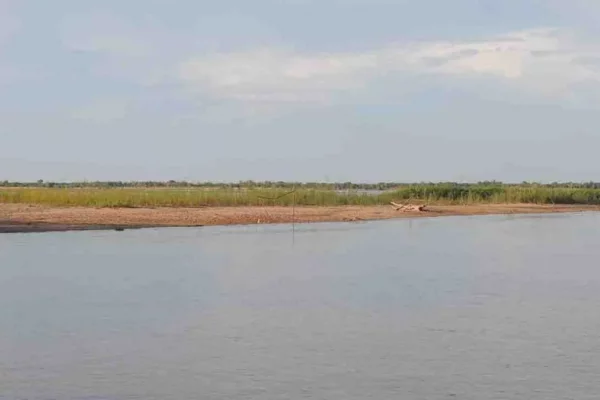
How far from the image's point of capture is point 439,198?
54.2 m

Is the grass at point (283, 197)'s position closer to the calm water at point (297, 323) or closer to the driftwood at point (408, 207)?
the driftwood at point (408, 207)

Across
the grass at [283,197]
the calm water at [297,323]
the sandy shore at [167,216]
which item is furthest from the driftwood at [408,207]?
the calm water at [297,323]

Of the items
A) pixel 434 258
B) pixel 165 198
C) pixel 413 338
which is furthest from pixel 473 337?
pixel 165 198

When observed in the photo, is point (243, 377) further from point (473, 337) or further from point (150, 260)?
point (150, 260)

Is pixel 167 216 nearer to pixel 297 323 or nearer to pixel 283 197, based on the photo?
pixel 283 197

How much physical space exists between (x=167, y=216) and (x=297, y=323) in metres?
23.9

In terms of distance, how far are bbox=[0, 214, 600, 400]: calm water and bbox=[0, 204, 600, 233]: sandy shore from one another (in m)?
7.57

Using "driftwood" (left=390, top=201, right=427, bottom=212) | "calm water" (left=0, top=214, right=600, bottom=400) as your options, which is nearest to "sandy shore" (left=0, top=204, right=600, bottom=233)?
"driftwood" (left=390, top=201, right=427, bottom=212)

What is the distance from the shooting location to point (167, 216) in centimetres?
3616

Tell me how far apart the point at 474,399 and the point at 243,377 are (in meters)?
2.27

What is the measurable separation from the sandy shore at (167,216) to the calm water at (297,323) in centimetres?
757

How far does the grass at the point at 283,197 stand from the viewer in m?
41.8

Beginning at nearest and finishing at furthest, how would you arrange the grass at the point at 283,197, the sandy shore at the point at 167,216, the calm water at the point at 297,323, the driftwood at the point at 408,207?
the calm water at the point at 297,323
the sandy shore at the point at 167,216
the grass at the point at 283,197
the driftwood at the point at 408,207

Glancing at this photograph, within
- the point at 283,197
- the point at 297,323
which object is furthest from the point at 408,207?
the point at 297,323
